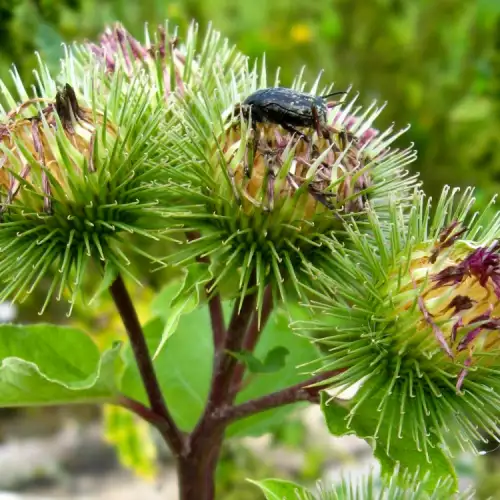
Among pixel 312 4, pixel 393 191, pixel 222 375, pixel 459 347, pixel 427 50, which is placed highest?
pixel 312 4

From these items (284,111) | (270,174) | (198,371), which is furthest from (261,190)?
(198,371)

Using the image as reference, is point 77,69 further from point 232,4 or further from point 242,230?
point 232,4

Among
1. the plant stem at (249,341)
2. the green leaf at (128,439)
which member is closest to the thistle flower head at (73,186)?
the plant stem at (249,341)

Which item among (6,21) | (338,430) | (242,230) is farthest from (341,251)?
(6,21)

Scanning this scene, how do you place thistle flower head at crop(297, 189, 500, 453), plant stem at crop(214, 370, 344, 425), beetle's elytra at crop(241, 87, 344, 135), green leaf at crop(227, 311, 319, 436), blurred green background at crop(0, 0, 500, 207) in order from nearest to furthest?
thistle flower head at crop(297, 189, 500, 453), beetle's elytra at crop(241, 87, 344, 135), plant stem at crop(214, 370, 344, 425), green leaf at crop(227, 311, 319, 436), blurred green background at crop(0, 0, 500, 207)

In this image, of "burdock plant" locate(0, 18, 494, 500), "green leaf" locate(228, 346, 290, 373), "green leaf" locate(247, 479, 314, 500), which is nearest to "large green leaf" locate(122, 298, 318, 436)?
"green leaf" locate(228, 346, 290, 373)

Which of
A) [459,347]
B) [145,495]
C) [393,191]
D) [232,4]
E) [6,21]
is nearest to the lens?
[459,347]

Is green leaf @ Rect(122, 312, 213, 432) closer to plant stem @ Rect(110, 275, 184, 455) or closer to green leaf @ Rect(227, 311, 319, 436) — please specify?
green leaf @ Rect(227, 311, 319, 436)
